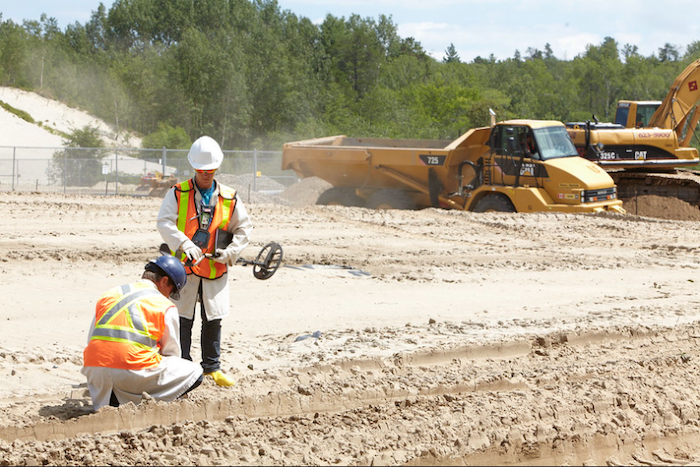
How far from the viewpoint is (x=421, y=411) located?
5070 millimetres

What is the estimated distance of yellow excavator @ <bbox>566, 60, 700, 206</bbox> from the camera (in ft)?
59.7

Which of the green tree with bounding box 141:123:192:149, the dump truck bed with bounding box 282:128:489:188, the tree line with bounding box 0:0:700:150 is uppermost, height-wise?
the tree line with bounding box 0:0:700:150

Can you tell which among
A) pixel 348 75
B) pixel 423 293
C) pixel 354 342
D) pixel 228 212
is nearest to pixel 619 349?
pixel 354 342

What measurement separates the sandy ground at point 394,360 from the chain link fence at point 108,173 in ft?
39.9

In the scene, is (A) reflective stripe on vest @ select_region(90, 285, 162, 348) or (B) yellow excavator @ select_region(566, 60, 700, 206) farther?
(B) yellow excavator @ select_region(566, 60, 700, 206)

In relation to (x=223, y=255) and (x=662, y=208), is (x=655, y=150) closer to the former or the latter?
(x=662, y=208)

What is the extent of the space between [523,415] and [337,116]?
55.0 metres

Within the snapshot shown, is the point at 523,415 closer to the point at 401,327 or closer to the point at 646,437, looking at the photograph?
the point at 646,437

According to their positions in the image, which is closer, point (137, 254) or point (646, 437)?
point (646, 437)

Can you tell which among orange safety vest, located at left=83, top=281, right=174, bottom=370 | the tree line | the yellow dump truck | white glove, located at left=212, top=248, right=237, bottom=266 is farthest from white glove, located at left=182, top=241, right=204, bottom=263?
the tree line

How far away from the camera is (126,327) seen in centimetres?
457

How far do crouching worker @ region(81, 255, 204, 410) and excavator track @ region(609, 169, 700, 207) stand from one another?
51.2 feet

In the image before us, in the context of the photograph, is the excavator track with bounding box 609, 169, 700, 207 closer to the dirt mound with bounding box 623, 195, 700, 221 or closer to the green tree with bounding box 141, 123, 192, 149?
the dirt mound with bounding box 623, 195, 700, 221

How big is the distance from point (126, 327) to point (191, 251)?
71 cm
